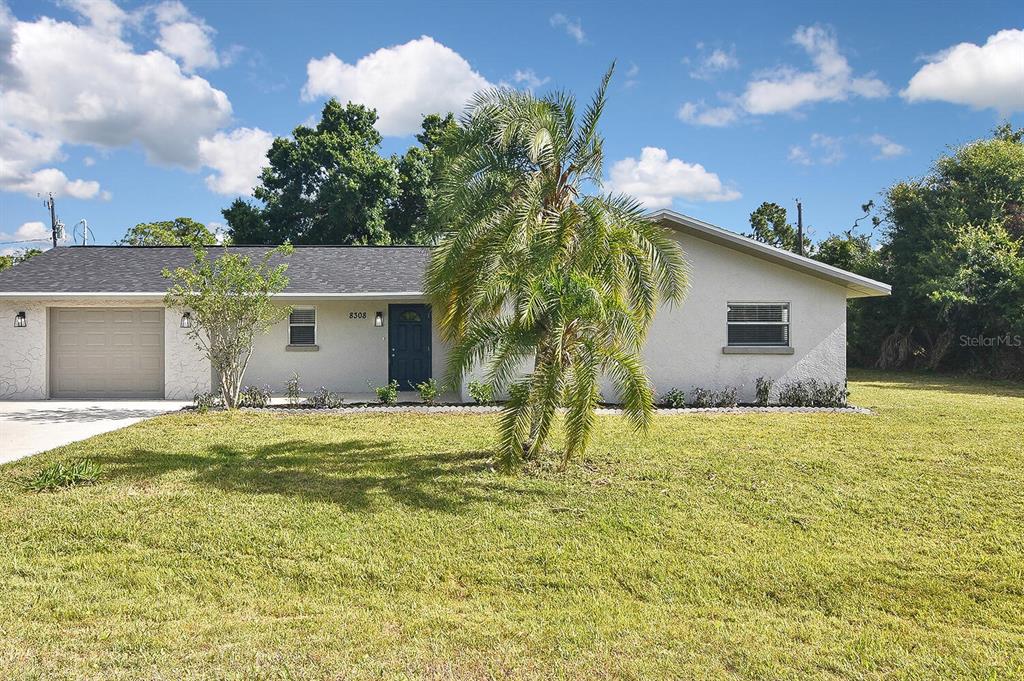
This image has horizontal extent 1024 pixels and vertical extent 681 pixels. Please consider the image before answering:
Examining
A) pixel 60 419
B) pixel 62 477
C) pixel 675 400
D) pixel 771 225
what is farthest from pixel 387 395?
pixel 771 225

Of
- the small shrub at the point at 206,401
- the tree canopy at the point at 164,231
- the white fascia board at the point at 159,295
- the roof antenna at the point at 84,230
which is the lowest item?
the small shrub at the point at 206,401

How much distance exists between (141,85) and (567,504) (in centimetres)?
1454

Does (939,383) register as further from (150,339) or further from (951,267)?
(150,339)

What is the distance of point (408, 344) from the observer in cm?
1575

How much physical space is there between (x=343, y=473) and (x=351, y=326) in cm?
880

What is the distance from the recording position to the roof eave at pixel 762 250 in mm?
13070

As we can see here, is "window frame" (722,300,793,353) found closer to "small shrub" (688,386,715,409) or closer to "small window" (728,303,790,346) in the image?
"small window" (728,303,790,346)

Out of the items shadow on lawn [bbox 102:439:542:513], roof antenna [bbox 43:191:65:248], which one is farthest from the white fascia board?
roof antenna [bbox 43:191:65:248]

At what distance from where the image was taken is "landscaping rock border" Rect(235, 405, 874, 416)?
1233 cm

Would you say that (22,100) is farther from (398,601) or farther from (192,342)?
(398,601)

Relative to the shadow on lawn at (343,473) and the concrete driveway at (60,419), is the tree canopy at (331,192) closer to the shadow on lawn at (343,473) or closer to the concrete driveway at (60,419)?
the concrete driveway at (60,419)

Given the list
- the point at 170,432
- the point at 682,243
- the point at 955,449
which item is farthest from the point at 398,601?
the point at 682,243

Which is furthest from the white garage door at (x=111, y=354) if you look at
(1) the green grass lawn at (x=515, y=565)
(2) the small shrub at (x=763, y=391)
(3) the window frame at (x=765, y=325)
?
(2) the small shrub at (x=763, y=391)

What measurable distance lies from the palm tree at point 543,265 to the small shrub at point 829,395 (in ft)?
24.3
